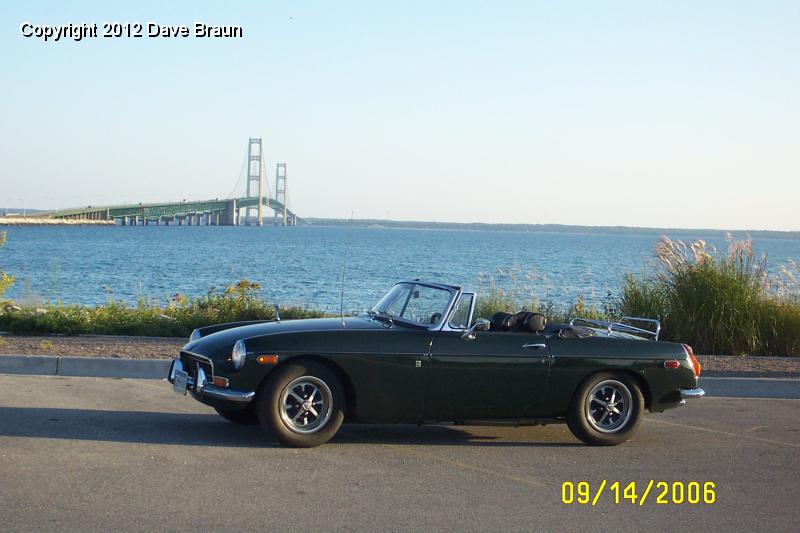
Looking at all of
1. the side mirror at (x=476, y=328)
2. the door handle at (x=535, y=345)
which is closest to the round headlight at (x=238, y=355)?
the side mirror at (x=476, y=328)

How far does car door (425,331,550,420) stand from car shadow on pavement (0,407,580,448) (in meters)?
0.38

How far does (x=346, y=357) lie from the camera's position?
310 inches

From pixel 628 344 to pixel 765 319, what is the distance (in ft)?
24.1

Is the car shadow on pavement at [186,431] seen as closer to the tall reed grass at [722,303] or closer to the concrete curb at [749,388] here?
the concrete curb at [749,388]

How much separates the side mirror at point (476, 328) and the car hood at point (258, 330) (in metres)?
0.71

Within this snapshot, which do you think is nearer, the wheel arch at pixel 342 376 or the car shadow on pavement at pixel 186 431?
the wheel arch at pixel 342 376

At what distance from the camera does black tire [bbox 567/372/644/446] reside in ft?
27.3

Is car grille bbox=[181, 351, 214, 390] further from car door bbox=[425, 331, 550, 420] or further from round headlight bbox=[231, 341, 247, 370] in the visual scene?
car door bbox=[425, 331, 550, 420]

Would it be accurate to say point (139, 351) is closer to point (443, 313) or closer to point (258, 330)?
point (258, 330)

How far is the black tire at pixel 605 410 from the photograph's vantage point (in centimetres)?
831

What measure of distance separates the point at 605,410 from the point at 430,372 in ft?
5.24

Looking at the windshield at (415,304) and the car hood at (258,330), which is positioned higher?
the windshield at (415,304)

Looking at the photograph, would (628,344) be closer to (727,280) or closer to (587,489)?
(587,489)

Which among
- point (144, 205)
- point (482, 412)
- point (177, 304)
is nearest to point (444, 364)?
point (482, 412)
